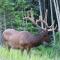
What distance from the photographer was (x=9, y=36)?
806 cm

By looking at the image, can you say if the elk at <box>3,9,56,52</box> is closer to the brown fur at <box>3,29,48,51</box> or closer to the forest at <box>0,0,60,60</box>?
the brown fur at <box>3,29,48,51</box>

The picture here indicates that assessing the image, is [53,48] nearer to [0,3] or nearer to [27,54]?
[27,54]

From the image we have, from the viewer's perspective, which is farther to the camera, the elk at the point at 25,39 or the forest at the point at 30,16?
the forest at the point at 30,16

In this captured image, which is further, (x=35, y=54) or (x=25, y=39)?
(x=35, y=54)

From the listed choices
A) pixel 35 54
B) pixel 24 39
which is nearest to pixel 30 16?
pixel 35 54

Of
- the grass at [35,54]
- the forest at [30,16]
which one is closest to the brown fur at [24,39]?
the grass at [35,54]

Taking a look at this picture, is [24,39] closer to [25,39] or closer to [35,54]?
[25,39]

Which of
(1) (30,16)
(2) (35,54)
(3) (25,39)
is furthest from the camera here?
(1) (30,16)

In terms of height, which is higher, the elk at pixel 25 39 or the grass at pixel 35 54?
the elk at pixel 25 39

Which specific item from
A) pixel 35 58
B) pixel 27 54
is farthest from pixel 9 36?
pixel 35 58

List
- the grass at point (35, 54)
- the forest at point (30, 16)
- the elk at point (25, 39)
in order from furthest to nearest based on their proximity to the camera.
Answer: the forest at point (30, 16) → the elk at point (25, 39) → the grass at point (35, 54)

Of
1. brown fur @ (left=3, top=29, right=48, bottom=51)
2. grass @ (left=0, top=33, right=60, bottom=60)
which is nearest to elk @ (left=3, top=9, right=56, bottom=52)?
brown fur @ (left=3, top=29, right=48, bottom=51)

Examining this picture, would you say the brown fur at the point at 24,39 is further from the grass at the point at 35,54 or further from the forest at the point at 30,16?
the forest at the point at 30,16

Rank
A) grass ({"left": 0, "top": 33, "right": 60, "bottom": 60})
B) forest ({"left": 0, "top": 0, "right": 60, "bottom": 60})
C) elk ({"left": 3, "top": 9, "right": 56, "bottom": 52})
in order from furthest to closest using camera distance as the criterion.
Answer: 1. forest ({"left": 0, "top": 0, "right": 60, "bottom": 60})
2. elk ({"left": 3, "top": 9, "right": 56, "bottom": 52})
3. grass ({"left": 0, "top": 33, "right": 60, "bottom": 60})
